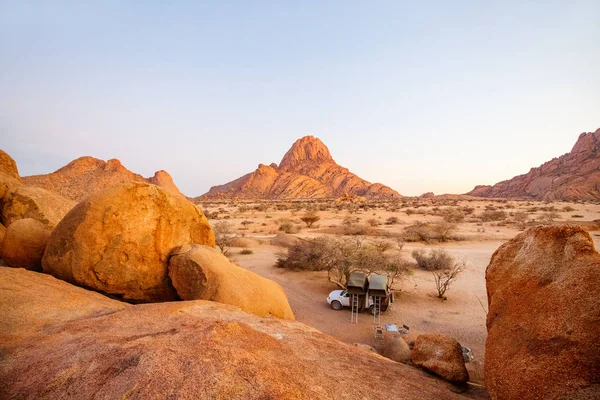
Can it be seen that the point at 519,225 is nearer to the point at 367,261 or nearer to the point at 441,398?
the point at 367,261

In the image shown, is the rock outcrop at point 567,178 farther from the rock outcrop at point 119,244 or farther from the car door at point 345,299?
the rock outcrop at point 119,244

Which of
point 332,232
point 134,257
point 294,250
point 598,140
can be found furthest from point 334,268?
point 598,140

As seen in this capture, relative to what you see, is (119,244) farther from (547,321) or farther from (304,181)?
(304,181)

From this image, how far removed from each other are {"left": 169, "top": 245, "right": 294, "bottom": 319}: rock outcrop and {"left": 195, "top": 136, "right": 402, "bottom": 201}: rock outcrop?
389ft

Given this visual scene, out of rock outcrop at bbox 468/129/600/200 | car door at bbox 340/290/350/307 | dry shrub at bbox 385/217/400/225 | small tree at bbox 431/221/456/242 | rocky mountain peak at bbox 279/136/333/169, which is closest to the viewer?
car door at bbox 340/290/350/307

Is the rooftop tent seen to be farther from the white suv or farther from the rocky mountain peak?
the rocky mountain peak

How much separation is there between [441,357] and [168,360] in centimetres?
485

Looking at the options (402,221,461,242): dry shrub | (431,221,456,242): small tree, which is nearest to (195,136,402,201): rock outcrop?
(431,221,456,242): small tree

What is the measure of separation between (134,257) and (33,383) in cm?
534

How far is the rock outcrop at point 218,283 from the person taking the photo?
24.9 feet

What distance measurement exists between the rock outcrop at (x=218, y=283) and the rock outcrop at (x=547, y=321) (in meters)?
5.33

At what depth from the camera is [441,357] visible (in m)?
5.72

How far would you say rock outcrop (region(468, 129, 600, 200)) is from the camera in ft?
276

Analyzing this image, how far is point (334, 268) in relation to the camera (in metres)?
18.8
